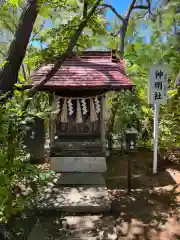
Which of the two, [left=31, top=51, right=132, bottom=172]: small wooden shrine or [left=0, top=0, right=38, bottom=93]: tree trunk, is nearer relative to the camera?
[left=0, top=0, right=38, bottom=93]: tree trunk

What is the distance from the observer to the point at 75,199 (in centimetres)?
545

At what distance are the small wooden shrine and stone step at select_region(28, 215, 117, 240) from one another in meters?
2.36

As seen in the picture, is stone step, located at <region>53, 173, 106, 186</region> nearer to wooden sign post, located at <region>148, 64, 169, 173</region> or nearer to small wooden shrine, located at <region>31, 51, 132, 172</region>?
small wooden shrine, located at <region>31, 51, 132, 172</region>

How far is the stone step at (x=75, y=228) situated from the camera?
4250 mm

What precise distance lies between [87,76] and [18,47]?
2489 millimetres

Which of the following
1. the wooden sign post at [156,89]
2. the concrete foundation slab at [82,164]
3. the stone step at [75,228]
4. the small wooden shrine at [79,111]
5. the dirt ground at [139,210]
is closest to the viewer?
the stone step at [75,228]

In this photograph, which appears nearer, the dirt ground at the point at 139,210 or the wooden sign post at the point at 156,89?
the dirt ground at the point at 139,210

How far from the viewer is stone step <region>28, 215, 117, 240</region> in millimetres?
4250

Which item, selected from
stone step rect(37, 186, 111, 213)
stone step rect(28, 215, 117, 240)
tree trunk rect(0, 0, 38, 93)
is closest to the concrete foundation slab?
stone step rect(37, 186, 111, 213)

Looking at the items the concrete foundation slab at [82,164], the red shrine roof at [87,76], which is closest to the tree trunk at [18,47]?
the red shrine roof at [87,76]

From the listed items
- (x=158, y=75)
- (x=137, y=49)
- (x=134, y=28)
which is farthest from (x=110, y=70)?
(x=134, y=28)

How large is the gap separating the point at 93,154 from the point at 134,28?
8709mm

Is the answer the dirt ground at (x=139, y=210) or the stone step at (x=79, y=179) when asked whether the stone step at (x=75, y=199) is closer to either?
the dirt ground at (x=139, y=210)

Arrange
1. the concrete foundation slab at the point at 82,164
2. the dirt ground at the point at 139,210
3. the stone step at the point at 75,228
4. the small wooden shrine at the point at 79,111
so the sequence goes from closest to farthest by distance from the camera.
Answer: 1. the stone step at the point at 75,228
2. the dirt ground at the point at 139,210
3. the small wooden shrine at the point at 79,111
4. the concrete foundation slab at the point at 82,164
